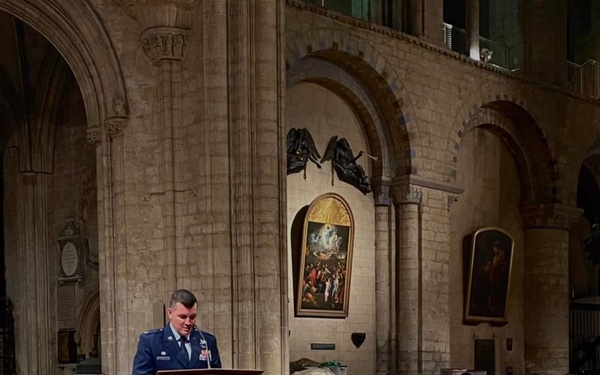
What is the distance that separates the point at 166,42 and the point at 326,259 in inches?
198

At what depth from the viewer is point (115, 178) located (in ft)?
45.3

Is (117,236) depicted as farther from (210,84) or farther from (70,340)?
(70,340)

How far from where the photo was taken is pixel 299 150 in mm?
16391

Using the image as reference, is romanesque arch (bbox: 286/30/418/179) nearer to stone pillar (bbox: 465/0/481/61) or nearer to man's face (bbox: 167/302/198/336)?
stone pillar (bbox: 465/0/481/61)

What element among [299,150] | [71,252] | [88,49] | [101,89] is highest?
[88,49]

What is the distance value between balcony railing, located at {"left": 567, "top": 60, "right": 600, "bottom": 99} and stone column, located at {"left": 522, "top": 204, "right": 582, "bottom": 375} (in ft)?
9.79

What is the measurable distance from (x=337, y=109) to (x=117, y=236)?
540 cm

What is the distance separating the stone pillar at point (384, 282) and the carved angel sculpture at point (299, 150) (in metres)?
1.97

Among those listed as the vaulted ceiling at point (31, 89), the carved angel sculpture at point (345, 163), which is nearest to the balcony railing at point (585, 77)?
the carved angel sculpture at point (345, 163)

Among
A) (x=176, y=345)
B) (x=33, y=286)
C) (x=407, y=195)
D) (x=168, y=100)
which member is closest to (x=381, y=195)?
(x=407, y=195)

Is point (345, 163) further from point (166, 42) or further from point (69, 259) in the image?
point (69, 259)

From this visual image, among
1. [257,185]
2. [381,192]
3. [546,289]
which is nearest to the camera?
[257,185]

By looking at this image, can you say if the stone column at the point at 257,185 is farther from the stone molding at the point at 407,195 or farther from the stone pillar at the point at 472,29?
the stone pillar at the point at 472,29

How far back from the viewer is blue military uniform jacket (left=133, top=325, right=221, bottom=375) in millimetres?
6109
